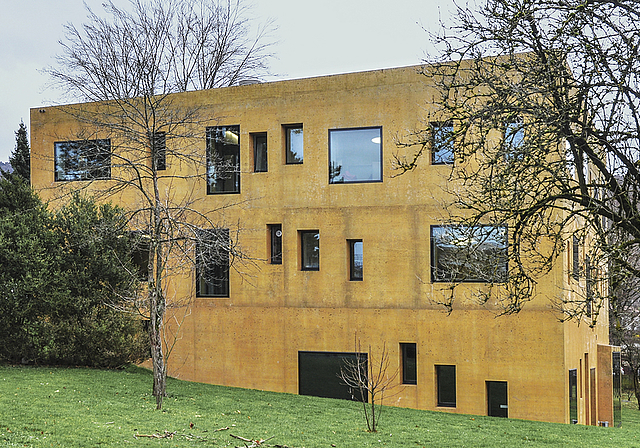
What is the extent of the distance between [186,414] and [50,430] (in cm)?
317

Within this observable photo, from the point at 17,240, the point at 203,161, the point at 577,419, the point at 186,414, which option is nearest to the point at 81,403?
the point at 186,414

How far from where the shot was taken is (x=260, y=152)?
18.7m

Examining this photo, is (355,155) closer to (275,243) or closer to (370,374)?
(275,243)

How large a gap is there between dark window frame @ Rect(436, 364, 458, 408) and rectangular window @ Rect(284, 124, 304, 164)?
258 inches

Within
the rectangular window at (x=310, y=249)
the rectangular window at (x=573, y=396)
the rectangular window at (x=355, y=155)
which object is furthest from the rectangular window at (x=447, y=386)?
the rectangular window at (x=355, y=155)

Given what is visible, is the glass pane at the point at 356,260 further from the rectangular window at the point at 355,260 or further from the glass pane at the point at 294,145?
the glass pane at the point at 294,145

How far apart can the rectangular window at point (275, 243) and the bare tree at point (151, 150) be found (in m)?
0.96

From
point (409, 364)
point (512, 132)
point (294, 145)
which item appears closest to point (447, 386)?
point (409, 364)

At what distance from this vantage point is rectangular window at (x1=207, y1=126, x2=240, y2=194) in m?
18.7

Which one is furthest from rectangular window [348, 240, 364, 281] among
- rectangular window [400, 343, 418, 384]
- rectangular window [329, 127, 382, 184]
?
rectangular window [400, 343, 418, 384]

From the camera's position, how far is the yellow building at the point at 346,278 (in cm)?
1622

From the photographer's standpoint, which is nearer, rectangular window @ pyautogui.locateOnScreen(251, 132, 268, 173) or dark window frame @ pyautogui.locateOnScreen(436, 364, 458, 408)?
dark window frame @ pyautogui.locateOnScreen(436, 364, 458, 408)

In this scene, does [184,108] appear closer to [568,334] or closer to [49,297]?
[49,297]

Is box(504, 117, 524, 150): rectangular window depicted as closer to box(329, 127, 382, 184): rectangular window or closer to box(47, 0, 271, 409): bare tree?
box(47, 0, 271, 409): bare tree
